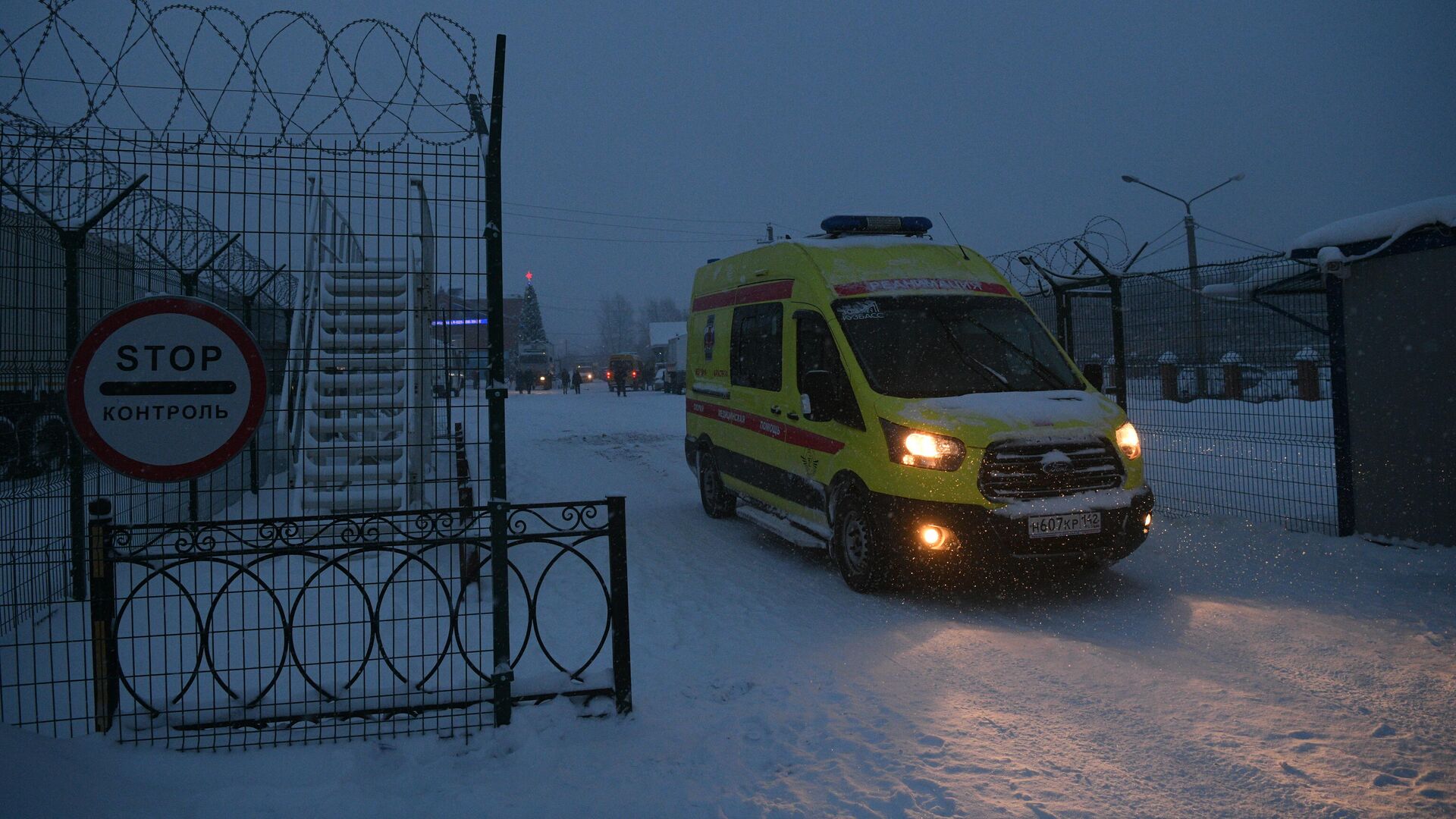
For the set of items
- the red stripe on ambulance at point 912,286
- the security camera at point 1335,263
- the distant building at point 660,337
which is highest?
the distant building at point 660,337

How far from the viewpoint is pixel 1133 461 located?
6512 mm

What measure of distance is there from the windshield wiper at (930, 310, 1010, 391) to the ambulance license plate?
4.03ft

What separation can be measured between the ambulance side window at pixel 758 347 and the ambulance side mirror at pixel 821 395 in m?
1.03

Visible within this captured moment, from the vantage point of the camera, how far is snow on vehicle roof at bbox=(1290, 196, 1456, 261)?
23.6 ft

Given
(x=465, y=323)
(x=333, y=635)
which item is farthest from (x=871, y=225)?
(x=333, y=635)

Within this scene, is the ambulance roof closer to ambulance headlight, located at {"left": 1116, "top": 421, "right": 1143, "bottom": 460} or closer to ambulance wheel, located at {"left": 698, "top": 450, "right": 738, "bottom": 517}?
ambulance headlight, located at {"left": 1116, "top": 421, "right": 1143, "bottom": 460}

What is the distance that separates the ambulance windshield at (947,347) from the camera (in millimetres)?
6957

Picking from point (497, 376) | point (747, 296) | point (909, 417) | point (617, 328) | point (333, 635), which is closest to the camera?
point (497, 376)

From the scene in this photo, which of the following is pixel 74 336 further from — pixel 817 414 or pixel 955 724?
pixel 955 724

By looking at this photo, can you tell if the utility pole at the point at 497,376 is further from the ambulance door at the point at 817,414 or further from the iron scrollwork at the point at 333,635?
the ambulance door at the point at 817,414

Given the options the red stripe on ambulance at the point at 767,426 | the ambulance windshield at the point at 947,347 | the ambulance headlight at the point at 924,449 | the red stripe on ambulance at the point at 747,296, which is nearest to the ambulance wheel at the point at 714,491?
the red stripe on ambulance at the point at 767,426

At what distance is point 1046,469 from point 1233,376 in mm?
3661

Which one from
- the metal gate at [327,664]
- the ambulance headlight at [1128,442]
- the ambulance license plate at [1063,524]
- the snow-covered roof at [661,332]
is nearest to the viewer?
the metal gate at [327,664]

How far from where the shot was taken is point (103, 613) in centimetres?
398
